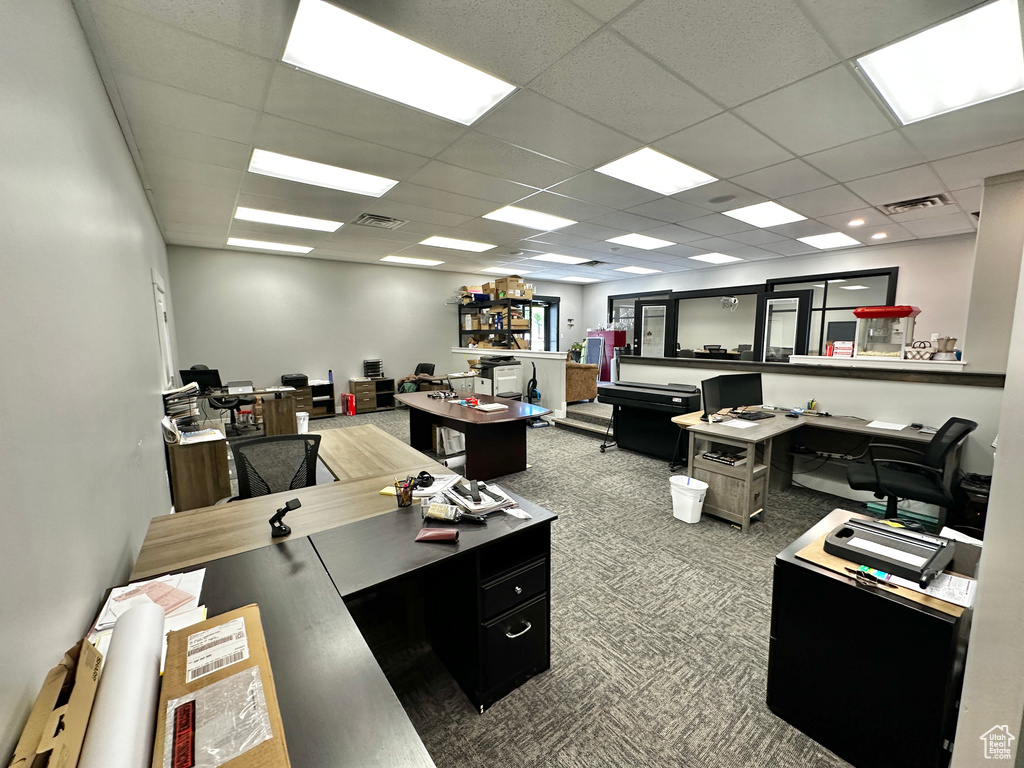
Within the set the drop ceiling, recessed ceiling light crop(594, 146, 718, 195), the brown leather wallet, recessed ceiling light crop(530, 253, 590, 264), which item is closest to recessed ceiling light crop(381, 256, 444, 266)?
recessed ceiling light crop(530, 253, 590, 264)

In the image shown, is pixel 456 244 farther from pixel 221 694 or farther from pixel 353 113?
pixel 221 694

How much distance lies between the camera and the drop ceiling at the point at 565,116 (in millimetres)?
1749

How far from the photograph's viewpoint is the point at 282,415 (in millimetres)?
5207

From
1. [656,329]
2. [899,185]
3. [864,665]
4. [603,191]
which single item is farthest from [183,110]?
[656,329]

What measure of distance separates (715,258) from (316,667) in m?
8.30

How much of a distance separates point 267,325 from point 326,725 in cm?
760

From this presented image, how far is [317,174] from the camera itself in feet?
11.5

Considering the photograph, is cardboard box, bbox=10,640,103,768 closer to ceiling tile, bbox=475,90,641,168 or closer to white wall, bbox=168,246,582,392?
ceiling tile, bbox=475,90,641,168

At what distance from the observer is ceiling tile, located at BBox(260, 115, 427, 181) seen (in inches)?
105

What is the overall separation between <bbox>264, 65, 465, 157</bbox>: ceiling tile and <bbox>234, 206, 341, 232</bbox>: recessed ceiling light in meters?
2.37

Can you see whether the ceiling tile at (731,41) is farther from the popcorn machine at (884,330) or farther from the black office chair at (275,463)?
the popcorn machine at (884,330)

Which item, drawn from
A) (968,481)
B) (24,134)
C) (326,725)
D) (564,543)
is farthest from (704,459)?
(24,134)

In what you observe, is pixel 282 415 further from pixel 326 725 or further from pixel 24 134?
pixel 326 725

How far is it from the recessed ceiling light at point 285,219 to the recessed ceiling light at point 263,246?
1.31 metres
